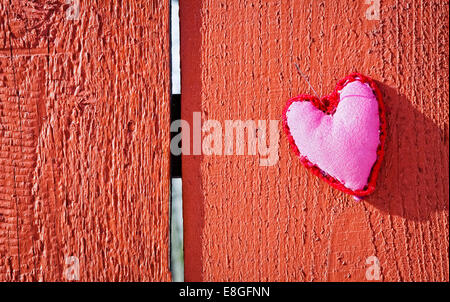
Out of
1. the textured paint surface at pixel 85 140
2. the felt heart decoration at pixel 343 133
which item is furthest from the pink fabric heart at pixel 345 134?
the textured paint surface at pixel 85 140

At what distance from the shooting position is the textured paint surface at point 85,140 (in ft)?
2.13

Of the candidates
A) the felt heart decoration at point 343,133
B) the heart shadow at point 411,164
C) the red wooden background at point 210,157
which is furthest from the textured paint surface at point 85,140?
the heart shadow at point 411,164

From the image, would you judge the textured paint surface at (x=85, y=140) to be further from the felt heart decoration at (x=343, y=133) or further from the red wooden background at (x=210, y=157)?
the felt heart decoration at (x=343, y=133)

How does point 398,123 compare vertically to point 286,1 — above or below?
below

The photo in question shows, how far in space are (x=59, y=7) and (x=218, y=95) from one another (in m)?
0.38

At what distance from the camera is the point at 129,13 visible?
2.12 feet

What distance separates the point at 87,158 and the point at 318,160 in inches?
19.1


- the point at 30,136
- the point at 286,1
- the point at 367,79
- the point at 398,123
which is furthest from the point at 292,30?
the point at 30,136

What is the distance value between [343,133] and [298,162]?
11 centimetres

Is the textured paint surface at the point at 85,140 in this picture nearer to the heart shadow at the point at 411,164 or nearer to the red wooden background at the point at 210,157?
the red wooden background at the point at 210,157

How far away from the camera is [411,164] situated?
2.11 ft

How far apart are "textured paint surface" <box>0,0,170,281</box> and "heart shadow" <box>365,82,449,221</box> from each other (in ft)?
1.52

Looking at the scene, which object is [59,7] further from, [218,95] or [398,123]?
[398,123]
